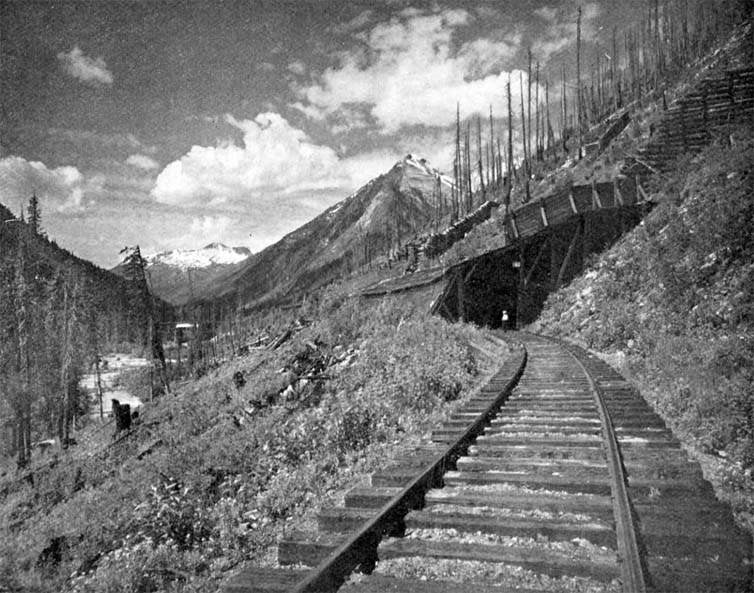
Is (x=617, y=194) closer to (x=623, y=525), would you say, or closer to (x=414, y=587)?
(x=623, y=525)

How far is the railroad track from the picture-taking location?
109 inches

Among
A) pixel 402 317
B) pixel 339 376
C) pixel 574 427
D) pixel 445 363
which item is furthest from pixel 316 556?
pixel 402 317

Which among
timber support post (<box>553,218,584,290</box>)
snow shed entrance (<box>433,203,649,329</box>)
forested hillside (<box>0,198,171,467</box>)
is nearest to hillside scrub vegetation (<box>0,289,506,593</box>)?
snow shed entrance (<box>433,203,649,329</box>)

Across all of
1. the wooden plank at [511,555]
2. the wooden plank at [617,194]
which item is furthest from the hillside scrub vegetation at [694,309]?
the wooden plank at [511,555]

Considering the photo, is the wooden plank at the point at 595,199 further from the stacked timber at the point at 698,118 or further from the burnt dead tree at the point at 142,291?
the burnt dead tree at the point at 142,291

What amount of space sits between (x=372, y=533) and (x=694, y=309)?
10.5 metres

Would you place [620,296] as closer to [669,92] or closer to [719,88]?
[719,88]

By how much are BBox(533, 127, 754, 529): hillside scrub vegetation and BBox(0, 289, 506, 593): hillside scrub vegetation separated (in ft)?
11.2

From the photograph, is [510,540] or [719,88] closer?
[510,540]

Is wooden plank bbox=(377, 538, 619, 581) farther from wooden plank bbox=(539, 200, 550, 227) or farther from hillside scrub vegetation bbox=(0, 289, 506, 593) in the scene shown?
wooden plank bbox=(539, 200, 550, 227)

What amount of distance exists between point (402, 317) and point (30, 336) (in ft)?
136

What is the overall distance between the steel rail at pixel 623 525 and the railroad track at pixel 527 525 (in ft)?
0.04

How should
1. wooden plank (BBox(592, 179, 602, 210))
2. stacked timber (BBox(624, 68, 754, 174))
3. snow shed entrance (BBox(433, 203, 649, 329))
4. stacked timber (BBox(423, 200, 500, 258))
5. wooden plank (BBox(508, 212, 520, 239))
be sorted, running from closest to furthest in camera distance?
snow shed entrance (BBox(433, 203, 649, 329)), wooden plank (BBox(592, 179, 602, 210)), stacked timber (BBox(624, 68, 754, 174)), wooden plank (BBox(508, 212, 520, 239)), stacked timber (BBox(423, 200, 500, 258))

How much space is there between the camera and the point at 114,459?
17.7m
